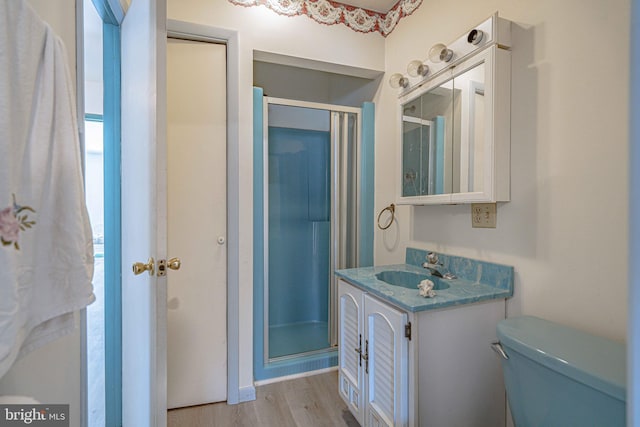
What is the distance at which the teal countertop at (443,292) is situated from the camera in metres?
1.09

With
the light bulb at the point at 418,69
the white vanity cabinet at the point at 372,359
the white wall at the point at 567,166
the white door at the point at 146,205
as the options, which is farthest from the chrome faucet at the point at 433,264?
the white door at the point at 146,205

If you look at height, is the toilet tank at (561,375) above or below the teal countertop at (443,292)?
below

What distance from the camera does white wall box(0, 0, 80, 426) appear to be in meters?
0.61

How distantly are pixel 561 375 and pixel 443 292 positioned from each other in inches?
18.5

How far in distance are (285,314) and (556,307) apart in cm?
168

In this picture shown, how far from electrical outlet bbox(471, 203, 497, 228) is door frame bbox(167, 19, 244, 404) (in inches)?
51.5

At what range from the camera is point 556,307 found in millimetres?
1075

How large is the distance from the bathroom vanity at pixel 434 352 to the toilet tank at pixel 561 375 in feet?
0.65

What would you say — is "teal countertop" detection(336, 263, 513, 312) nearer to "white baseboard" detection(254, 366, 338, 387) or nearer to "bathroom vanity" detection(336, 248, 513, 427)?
"bathroom vanity" detection(336, 248, 513, 427)

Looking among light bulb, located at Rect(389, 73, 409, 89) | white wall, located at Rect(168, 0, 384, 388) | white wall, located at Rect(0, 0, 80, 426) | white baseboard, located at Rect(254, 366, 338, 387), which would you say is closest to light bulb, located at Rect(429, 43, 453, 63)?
light bulb, located at Rect(389, 73, 409, 89)

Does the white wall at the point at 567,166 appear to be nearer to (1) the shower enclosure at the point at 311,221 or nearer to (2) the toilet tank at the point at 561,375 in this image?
(2) the toilet tank at the point at 561,375

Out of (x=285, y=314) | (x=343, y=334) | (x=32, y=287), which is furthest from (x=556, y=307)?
(x=285, y=314)

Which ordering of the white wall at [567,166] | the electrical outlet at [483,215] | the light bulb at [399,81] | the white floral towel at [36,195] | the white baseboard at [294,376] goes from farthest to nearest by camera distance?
the white baseboard at [294,376] → the light bulb at [399,81] → the electrical outlet at [483,215] → the white wall at [567,166] → the white floral towel at [36,195]

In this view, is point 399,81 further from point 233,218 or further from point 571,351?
point 571,351
